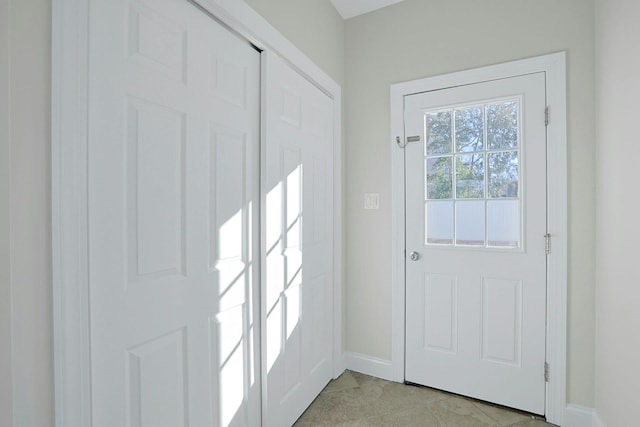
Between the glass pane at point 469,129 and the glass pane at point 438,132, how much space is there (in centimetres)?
6

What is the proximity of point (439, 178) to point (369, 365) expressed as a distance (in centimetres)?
148

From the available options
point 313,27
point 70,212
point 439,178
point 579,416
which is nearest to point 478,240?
point 439,178

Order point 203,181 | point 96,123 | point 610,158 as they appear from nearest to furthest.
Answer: point 96,123 → point 203,181 → point 610,158

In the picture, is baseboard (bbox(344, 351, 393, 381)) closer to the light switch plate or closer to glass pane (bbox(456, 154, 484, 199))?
the light switch plate

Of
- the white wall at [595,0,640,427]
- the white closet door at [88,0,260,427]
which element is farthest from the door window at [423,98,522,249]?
the white closet door at [88,0,260,427]

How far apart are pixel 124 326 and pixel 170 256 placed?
259 mm

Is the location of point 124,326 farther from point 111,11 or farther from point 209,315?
point 111,11

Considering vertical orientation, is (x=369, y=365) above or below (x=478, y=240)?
below

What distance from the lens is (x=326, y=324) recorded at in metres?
2.23

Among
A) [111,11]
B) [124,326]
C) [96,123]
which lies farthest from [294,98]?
[124,326]

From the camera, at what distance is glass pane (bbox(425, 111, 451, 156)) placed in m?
2.14

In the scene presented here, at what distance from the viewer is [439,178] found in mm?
2156

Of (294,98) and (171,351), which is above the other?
(294,98)

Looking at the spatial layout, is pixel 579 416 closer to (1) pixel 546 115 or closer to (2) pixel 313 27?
(1) pixel 546 115
